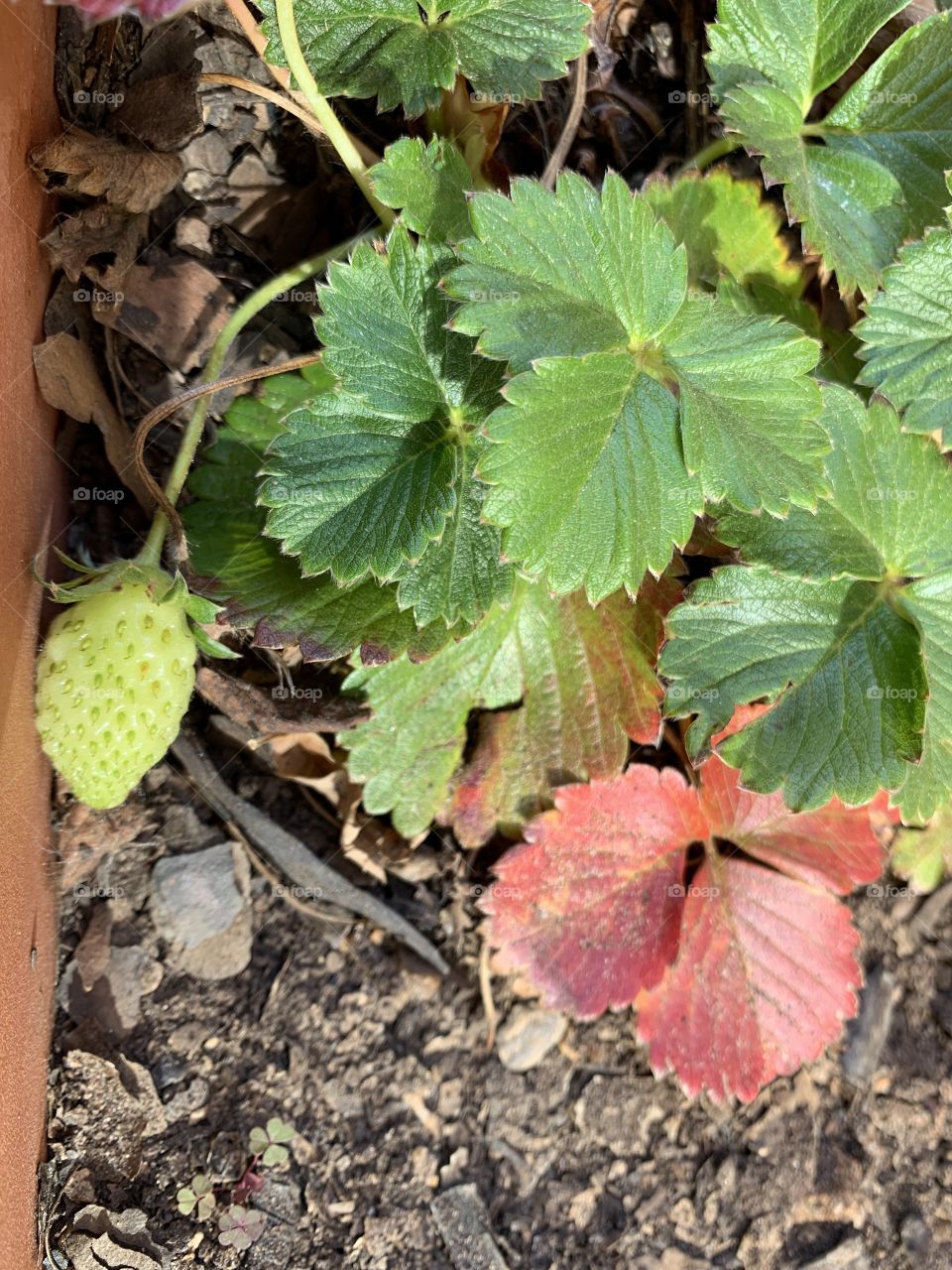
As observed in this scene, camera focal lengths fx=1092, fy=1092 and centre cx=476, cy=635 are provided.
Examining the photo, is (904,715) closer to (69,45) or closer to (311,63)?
(311,63)

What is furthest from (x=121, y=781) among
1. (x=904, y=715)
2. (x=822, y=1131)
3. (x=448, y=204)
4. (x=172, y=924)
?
(x=822, y=1131)

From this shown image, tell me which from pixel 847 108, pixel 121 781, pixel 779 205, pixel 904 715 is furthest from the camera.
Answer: pixel 779 205

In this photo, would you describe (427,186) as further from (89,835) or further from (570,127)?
(89,835)

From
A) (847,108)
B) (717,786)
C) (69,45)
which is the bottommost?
(717,786)

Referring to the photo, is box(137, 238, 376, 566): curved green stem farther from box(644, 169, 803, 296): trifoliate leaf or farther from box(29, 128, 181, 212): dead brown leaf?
box(644, 169, 803, 296): trifoliate leaf
